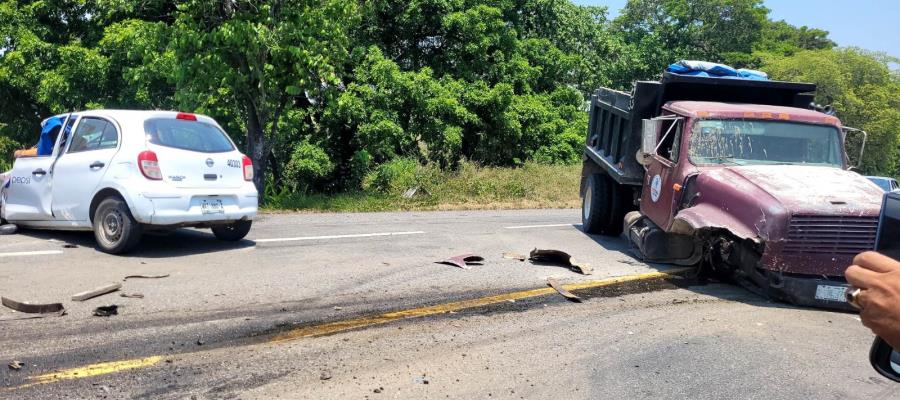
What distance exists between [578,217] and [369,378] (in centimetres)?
1142

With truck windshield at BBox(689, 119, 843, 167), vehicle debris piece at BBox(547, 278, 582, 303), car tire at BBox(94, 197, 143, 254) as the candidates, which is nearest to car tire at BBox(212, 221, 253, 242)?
car tire at BBox(94, 197, 143, 254)

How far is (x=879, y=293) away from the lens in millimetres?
2074

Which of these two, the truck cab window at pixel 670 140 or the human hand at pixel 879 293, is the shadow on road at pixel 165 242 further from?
the human hand at pixel 879 293

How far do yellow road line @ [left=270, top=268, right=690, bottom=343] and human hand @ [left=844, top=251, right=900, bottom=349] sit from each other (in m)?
4.14

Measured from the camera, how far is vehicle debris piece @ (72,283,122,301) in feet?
20.7

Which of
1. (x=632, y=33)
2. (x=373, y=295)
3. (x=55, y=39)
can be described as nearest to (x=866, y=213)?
(x=373, y=295)

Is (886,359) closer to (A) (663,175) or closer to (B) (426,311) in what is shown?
(B) (426,311)

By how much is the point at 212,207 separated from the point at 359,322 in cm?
352

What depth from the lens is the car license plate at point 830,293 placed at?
6875 mm

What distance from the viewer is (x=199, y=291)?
6809mm

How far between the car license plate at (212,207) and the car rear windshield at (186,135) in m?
0.64

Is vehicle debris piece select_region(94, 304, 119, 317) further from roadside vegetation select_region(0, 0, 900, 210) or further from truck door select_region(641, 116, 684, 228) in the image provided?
roadside vegetation select_region(0, 0, 900, 210)

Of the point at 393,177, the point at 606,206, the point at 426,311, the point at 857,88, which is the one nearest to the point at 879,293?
the point at 426,311

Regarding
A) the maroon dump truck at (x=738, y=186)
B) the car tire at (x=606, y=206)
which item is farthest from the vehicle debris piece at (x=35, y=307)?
the car tire at (x=606, y=206)
